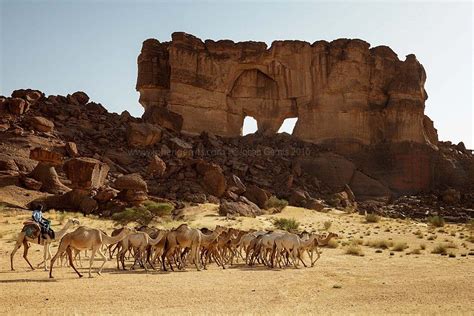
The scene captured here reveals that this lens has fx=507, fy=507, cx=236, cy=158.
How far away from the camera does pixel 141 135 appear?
41781 millimetres

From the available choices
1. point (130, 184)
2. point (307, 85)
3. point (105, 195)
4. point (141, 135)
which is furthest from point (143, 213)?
point (307, 85)

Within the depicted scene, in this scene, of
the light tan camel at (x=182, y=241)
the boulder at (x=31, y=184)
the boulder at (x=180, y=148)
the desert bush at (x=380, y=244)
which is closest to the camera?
the light tan camel at (x=182, y=241)

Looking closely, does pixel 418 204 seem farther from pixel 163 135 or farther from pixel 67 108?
pixel 67 108

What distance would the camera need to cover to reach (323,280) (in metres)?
13.9

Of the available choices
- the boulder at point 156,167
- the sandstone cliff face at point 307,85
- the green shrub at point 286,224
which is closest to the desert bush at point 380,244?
the green shrub at point 286,224

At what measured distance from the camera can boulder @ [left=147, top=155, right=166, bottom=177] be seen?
37625mm

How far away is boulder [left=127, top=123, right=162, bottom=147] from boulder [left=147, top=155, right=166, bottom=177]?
14.1ft

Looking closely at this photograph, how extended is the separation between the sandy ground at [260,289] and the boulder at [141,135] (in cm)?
2205

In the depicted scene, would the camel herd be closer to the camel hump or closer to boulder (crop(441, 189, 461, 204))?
the camel hump

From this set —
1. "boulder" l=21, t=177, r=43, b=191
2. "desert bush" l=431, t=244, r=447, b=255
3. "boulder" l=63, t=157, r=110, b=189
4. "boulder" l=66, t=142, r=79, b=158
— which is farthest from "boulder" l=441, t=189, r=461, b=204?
"boulder" l=21, t=177, r=43, b=191

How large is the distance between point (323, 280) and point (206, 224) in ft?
50.3

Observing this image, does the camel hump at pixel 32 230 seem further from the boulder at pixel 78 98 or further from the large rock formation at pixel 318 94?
the large rock formation at pixel 318 94

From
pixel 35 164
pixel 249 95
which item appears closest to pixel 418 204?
pixel 249 95

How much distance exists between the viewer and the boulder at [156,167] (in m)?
37.6
